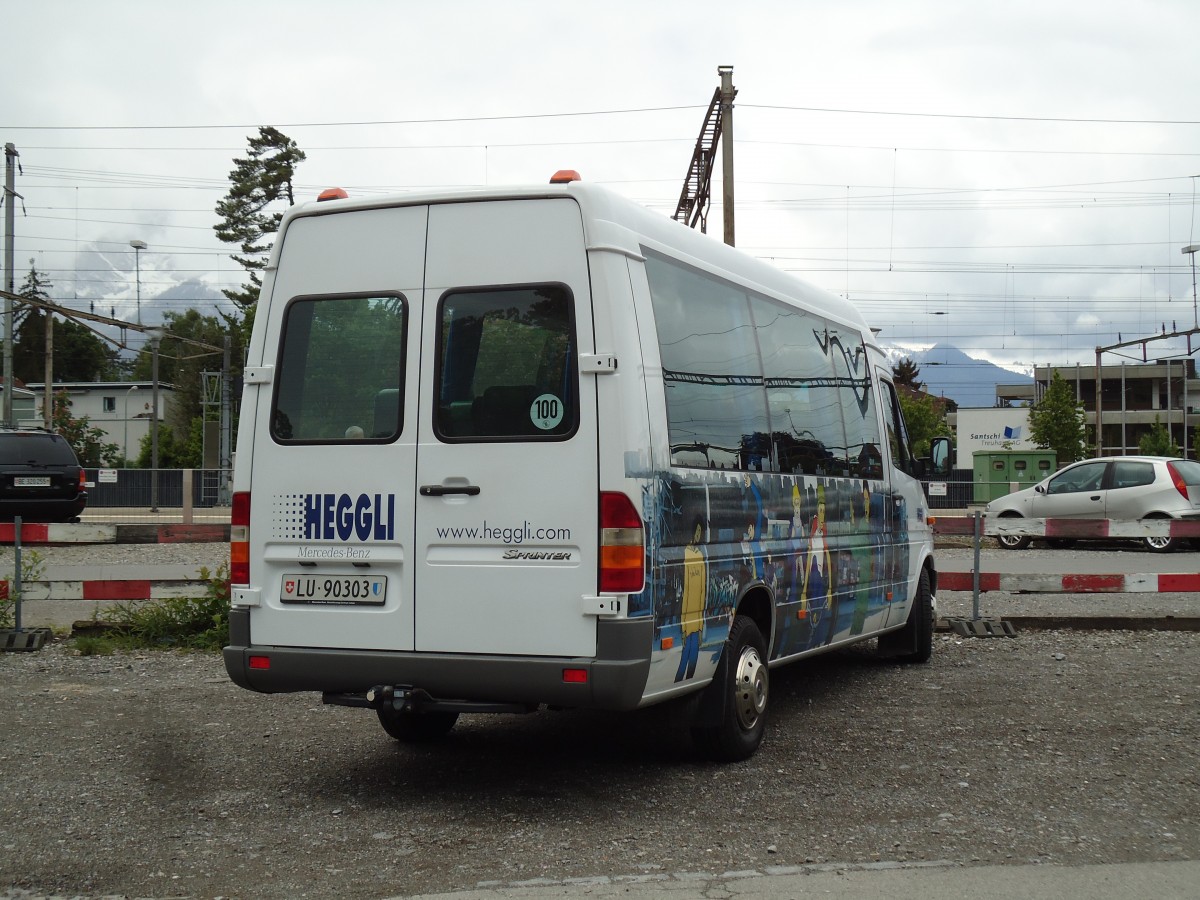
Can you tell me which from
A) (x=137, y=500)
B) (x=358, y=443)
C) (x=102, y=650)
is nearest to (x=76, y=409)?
(x=137, y=500)

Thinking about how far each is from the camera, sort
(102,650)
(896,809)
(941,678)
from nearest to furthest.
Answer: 1. (896,809)
2. (941,678)
3. (102,650)

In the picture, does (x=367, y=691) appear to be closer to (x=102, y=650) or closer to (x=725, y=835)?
(x=725, y=835)

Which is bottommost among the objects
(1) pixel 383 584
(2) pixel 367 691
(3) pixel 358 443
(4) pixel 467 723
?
(4) pixel 467 723

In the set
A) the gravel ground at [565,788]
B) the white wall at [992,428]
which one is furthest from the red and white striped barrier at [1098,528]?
the white wall at [992,428]

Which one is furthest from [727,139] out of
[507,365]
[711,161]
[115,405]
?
[115,405]

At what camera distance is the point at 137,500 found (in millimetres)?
40156

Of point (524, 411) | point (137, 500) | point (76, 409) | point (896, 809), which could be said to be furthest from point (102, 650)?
point (76, 409)

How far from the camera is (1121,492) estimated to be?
22.8m

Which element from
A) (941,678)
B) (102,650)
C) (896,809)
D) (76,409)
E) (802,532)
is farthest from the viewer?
(76,409)

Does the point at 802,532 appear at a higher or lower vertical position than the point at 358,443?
lower

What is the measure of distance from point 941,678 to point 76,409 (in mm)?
88284

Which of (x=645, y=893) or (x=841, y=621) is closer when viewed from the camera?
(x=645, y=893)

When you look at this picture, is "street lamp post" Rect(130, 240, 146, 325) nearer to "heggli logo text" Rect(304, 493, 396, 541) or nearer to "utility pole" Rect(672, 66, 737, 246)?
"utility pole" Rect(672, 66, 737, 246)

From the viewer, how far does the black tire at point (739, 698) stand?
21.8ft
